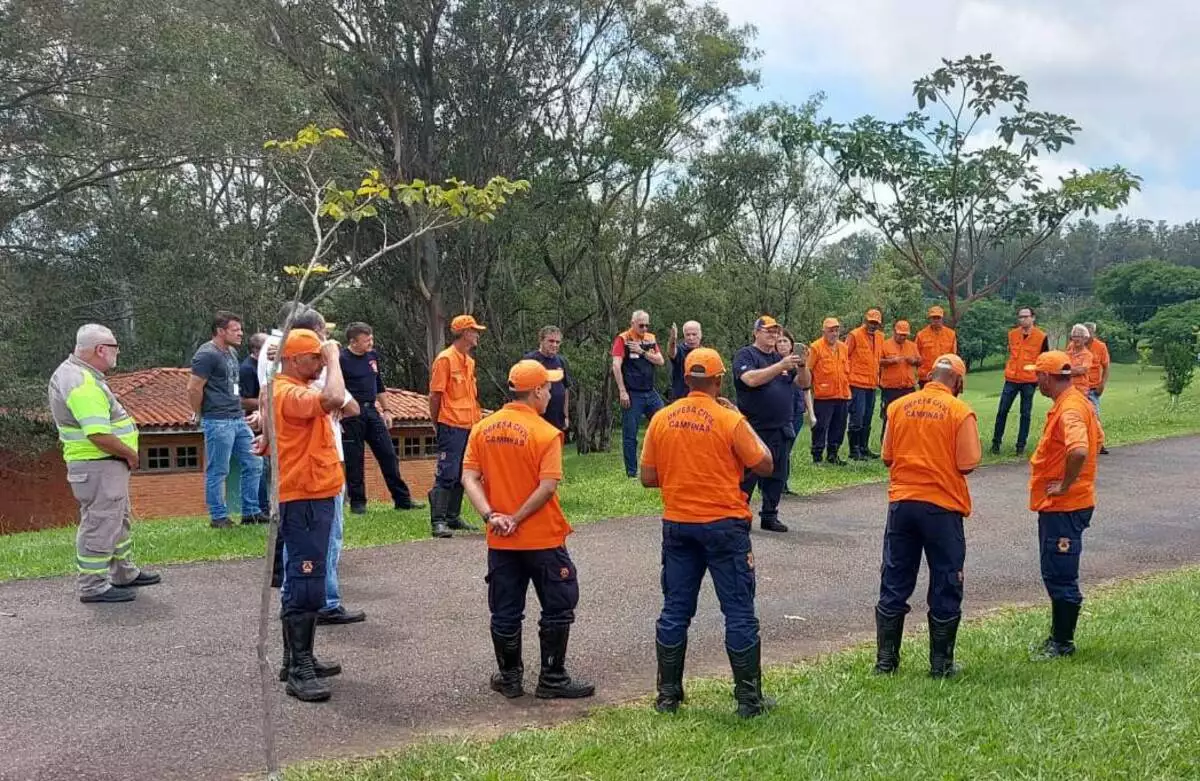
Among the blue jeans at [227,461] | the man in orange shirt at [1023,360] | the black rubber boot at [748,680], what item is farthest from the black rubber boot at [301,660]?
the man in orange shirt at [1023,360]

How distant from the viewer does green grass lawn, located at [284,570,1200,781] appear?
4.15 metres

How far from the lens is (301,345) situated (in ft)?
17.0

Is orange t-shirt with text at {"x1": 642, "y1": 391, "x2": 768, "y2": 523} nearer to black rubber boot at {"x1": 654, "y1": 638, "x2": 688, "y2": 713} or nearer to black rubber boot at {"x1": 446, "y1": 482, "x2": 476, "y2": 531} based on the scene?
black rubber boot at {"x1": 654, "y1": 638, "x2": 688, "y2": 713}

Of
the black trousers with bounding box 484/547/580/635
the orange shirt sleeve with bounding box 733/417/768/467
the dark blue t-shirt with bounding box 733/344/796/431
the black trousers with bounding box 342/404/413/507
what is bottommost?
the black trousers with bounding box 484/547/580/635

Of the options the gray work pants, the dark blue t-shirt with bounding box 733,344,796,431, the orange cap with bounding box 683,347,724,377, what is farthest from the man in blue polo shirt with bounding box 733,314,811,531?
the gray work pants

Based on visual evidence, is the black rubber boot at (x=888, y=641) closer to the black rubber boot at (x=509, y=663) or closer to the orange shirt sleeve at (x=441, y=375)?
the black rubber boot at (x=509, y=663)

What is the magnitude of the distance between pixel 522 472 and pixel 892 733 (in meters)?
2.20

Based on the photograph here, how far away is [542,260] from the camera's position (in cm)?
3522

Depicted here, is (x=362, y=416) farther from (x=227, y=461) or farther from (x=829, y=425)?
(x=829, y=425)

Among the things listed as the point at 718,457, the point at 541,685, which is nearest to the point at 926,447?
the point at 718,457

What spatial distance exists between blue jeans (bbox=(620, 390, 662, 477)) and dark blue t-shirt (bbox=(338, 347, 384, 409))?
3581 mm

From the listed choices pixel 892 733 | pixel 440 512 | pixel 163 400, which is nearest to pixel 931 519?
pixel 892 733

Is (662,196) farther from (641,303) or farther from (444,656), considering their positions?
(444,656)

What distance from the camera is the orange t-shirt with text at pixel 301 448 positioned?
518 cm
